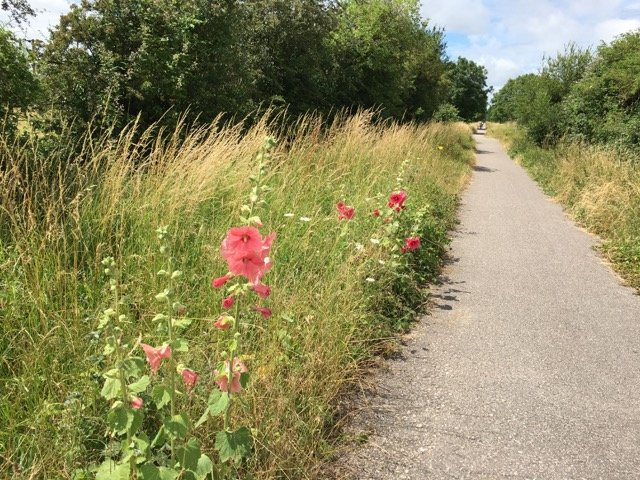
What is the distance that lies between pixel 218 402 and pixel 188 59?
20.0ft

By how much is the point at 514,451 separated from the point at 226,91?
6.72 metres

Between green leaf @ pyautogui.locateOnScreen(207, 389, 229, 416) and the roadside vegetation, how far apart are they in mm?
5611

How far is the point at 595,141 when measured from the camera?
16.2 m

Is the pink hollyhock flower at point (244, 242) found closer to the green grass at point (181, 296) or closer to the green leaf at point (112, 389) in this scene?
the green leaf at point (112, 389)

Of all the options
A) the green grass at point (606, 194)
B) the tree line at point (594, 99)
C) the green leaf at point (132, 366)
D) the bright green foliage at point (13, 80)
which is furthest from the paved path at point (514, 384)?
the tree line at point (594, 99)

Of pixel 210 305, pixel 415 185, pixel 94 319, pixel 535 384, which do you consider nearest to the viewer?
pixel 94 319

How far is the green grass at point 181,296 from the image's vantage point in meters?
2.18

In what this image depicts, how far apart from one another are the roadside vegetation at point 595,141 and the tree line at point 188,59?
6.25 metres

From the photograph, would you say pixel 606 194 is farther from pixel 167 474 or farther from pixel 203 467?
pixel 167 474

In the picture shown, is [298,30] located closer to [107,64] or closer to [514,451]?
[107,64]

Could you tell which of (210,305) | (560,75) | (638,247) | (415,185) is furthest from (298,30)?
(560,75)

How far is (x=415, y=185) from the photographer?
8141mm

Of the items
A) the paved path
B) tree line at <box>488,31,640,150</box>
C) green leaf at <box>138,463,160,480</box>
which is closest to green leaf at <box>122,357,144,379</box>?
green leaf at <box>138,463,160,480</box>

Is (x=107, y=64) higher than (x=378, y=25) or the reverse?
the reverse
